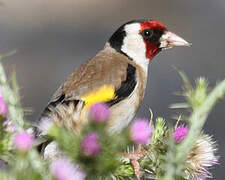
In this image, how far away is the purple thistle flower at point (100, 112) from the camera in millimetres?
653

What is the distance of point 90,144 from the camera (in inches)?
23.8

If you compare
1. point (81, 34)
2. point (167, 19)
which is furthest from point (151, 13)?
point (81, 34)

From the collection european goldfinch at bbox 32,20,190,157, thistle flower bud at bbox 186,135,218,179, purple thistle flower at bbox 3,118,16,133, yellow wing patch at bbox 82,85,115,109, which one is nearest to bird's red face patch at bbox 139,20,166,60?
european goldfinch at bbox 32,20,190,157

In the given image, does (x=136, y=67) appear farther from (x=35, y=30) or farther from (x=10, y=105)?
(x=35, y=30)

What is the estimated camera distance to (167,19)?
28.8 feet

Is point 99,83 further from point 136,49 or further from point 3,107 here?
point 3,107

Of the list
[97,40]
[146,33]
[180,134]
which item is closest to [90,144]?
[180,134]

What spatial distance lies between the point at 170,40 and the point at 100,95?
659 millimetres

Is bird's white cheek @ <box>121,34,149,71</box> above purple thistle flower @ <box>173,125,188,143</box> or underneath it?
underneath

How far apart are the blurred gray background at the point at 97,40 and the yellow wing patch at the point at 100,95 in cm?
A: 362

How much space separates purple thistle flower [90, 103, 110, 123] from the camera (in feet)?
2.14

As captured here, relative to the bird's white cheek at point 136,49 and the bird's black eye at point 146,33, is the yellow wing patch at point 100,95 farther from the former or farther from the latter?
the bird's black eye at point 146,33

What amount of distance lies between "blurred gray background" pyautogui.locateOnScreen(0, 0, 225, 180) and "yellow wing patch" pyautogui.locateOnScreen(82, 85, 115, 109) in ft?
11.9

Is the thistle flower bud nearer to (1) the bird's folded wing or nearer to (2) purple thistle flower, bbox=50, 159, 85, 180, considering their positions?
(2) purple thistle flower, bbox=50, 159, 85, 180
